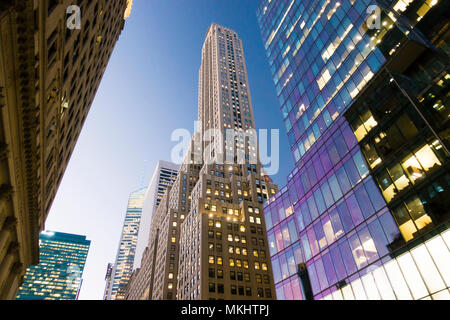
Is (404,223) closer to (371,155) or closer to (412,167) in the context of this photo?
(412,167)

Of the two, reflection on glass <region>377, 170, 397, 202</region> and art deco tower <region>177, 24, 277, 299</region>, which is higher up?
art deco tower <region>177, 24, 277, 299</region>

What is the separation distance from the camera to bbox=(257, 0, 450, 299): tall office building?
24.4 metres

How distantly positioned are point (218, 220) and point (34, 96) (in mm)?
72574

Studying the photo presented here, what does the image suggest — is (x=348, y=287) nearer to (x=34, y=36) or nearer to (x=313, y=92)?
(x=313, y=92)

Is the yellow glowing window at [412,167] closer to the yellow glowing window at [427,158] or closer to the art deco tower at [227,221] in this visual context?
the yellow glowing window at [427,158]

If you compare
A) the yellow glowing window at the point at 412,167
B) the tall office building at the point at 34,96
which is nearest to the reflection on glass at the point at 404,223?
the yellow glowing window at the point at 412,167

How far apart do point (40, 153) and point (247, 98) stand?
477ft

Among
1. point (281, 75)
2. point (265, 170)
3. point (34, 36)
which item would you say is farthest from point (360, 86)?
point (265, 170)

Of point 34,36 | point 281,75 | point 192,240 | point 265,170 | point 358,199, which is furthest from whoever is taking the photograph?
point 265,170

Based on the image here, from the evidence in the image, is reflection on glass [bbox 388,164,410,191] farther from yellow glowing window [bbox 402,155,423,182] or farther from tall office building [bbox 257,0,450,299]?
yellow glowing window [bbox 402,155,423,182]

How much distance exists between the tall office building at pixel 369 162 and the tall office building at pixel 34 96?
3017 centimetres

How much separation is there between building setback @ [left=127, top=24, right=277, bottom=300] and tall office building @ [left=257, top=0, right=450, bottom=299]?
1646 inches

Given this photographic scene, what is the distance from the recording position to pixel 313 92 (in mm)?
44844

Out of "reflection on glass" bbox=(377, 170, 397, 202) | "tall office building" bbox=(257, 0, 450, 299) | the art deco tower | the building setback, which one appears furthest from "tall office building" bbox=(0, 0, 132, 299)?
the building setback
